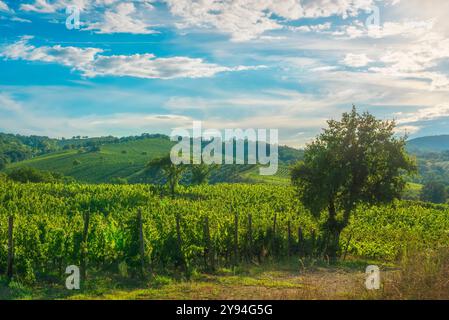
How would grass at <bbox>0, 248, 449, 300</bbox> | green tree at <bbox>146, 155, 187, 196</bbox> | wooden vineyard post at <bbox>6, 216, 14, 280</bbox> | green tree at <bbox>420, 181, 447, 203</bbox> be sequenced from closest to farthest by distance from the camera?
grass at <bbox>0, 248, 449, 300</bbox>
wooden vineyard post at <bbox>6, 216, 14, 280</bbox>
green tree at <bbox>146, 155, 187, 196</bbox>
green tree at <bbox>420, 181, 447, 203</bbox>

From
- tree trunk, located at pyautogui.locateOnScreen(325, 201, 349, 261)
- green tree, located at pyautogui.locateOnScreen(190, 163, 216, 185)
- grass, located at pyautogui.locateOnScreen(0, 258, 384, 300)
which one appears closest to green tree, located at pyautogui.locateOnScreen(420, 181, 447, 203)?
green tree, located at pyautogui.locateOnScreen(190, 163, 216, 185)

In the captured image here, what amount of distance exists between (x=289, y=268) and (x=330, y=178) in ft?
30.5

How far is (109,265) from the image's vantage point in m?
17.7

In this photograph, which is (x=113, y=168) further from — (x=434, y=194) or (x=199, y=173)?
(x=434, y=194)

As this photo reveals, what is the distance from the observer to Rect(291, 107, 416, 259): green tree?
88.7 ft

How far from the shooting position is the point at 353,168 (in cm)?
2742

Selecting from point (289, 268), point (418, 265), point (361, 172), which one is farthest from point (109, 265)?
point (361, 172)

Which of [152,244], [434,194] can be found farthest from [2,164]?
[152,244]

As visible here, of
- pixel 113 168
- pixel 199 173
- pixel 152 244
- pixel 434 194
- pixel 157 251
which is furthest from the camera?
pixel 113 168

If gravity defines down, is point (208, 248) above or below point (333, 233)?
above

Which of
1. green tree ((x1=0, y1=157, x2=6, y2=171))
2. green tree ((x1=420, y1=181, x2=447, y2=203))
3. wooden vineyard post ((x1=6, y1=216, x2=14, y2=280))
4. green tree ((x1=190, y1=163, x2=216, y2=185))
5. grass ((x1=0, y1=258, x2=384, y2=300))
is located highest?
green tree ((x1=0, y1=157, x2=6, y2=171))

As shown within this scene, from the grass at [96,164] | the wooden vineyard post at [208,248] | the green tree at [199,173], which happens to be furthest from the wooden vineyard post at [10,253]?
the grass at [96,164]

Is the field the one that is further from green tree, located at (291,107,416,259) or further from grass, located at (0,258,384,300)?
green tree, located at (291,107,416,259)
